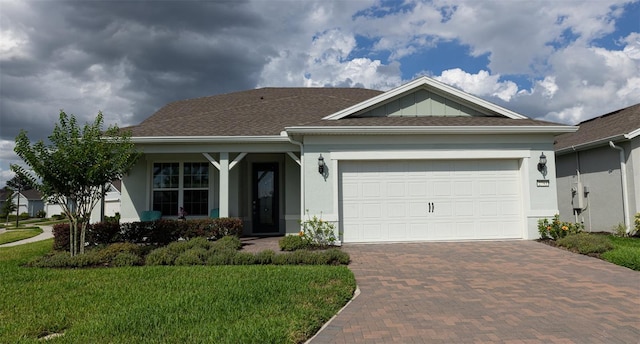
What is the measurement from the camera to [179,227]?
36.0ft

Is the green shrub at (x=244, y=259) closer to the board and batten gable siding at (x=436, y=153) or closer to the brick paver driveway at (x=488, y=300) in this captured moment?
the brick paver driveway at (x=488, y=300)

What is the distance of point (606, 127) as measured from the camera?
1415 cm

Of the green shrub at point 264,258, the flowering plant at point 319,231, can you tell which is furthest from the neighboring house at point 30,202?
the green shrub at point 264,258

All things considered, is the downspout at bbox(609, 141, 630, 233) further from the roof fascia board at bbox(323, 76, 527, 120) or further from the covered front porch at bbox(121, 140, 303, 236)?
the covered front porch at bbox(121, 140, 303, 236)

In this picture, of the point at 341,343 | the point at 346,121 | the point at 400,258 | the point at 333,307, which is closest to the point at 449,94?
the point at 346,121

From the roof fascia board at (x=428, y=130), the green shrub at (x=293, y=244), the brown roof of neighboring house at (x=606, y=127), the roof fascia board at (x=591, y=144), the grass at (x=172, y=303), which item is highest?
the brown roof of neighboring house at (x=606, y=127)

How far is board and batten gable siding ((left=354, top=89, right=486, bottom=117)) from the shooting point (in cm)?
1178

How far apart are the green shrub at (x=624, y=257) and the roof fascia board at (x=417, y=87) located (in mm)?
4769

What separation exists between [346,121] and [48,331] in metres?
8.34

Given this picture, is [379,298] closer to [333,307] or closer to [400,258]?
[333,307]

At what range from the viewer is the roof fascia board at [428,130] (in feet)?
34.3

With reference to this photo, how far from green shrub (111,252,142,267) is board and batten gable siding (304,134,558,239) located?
4306 mm

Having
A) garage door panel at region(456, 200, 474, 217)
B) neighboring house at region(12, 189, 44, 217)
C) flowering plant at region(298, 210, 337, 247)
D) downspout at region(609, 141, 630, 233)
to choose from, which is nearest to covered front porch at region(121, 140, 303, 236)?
flowering plant at region(298, 210, 337, 247)

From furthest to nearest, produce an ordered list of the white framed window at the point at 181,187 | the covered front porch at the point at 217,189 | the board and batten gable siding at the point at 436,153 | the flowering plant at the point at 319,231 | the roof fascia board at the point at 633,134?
the white framed window at the point at 181,187, the covered front porch at the point at 217,189, the roof fascia board at the point at 633,134, the board and batten gable siding at the point at 436,153, the flowering plant at the point at 319,231
